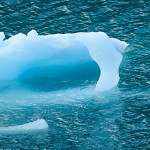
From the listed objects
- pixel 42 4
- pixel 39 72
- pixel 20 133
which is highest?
pixel 42 4

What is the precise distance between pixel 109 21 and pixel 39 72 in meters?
2.56

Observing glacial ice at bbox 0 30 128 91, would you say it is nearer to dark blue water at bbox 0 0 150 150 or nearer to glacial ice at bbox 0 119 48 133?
dark blue water at bbox 0 0 150 150

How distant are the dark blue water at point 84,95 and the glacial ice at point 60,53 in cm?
20

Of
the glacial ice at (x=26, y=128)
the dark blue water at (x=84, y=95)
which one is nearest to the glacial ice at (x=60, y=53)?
the dark blue water at (x=84, y=95)

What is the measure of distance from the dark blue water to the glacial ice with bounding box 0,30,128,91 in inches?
8.0

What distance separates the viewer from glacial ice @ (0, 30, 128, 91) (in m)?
12.3

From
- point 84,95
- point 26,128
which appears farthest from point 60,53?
point 26,128

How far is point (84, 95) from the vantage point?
11797 millimetres

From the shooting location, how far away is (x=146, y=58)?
1295 cm

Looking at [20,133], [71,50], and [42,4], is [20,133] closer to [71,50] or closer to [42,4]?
[71,50]

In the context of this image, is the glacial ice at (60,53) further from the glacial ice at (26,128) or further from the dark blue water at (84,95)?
the glacial ice at (26,128)

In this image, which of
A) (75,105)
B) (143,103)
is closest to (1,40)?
(75,105)

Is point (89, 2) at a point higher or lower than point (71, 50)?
higher

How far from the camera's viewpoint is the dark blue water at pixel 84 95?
1051cm
